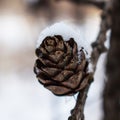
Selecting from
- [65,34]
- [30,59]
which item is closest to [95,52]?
[65,34]

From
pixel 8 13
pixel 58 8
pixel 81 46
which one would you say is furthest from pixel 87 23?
pixel 81 46

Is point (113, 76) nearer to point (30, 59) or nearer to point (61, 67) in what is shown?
point (61, 67)

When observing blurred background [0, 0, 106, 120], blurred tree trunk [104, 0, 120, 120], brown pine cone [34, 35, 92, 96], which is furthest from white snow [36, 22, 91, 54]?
blurred background [0, 0, 106, 120]

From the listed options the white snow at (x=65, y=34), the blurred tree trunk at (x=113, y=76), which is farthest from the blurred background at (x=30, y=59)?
the white snow at (x=65, y=34)

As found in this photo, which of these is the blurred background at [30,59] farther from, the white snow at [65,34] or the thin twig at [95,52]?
the white snow at [65,34]

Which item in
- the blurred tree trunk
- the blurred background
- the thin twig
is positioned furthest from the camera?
the blurred background

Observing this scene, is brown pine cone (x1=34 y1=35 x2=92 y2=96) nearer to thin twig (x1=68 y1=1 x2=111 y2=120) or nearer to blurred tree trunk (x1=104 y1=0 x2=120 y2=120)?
thin twig (x1=68 y1=1 x2=111 y2=120)
